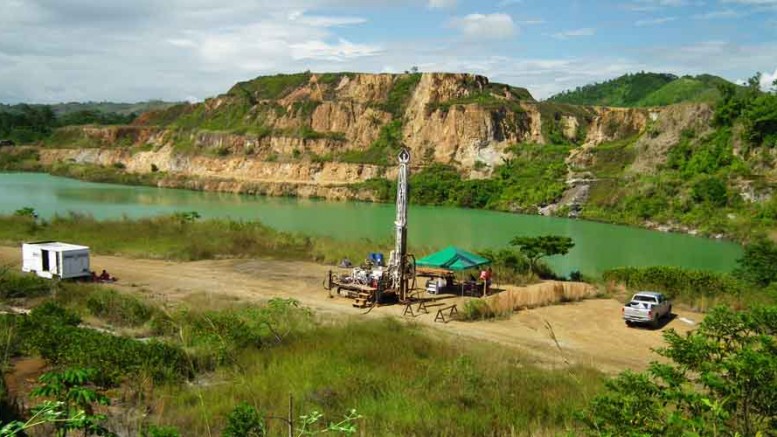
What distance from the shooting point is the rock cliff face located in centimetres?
8644

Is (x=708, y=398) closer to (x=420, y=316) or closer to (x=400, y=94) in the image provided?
(x=420, y=316)

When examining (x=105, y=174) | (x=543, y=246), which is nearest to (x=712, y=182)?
(x=543, y=246)

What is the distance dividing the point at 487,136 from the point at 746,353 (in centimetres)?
8185

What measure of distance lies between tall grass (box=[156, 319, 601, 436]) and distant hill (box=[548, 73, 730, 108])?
12401cm

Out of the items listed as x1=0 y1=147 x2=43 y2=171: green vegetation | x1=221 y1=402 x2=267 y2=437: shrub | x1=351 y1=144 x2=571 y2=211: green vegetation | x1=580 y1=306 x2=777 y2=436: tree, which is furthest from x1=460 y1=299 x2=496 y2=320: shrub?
x1=0 y1=147 x2=43 y2=171: green vegetation

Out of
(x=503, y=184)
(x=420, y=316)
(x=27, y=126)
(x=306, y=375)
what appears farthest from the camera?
(x=27, y=126)

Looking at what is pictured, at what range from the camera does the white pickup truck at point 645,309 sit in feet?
57.7

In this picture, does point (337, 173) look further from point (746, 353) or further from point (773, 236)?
point (746, 353)

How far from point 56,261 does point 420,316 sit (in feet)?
39.2

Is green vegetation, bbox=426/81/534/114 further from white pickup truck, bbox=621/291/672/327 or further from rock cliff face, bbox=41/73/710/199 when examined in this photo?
white pickup truck, bbox=621/291/672/327

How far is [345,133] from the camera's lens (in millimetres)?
96812

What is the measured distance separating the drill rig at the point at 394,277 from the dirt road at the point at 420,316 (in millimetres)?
507

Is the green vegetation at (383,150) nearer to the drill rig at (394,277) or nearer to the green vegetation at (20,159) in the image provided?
the green vegetation at (20,159)

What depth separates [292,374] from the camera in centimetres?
1030
